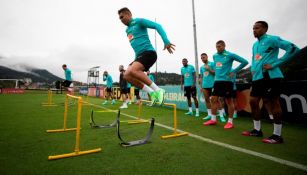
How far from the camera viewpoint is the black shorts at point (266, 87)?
3498 mm

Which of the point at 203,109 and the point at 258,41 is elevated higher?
the point at 258,41

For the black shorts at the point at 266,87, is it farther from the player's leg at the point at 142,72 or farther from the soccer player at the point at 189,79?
the soccer player at the point at 189,79

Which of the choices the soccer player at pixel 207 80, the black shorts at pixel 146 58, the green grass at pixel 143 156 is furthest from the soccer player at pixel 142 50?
the soccer player at pixel 207 80

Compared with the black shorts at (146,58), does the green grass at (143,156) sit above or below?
below

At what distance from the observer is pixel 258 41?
3.94 m

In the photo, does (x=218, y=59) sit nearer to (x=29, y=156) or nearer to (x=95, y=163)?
(x=95, y=163)

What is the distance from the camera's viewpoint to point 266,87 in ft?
11.9

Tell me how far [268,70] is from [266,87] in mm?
340

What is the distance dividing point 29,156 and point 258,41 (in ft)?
15.5

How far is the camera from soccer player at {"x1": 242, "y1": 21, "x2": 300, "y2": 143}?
344 centimetres

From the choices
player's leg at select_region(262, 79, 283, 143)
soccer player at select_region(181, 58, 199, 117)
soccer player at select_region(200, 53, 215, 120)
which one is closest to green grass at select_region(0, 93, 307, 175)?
player's leg at select_region(262, 79, 283, 143)

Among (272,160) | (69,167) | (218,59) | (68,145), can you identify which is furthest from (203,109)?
(69,167)

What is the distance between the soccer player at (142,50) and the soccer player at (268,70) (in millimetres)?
2053

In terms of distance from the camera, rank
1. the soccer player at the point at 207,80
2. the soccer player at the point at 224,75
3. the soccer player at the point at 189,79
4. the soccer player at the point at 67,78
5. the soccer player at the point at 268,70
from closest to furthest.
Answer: the soccer player at the point at 268,70
the soccer player at the point at 224,75
the soccer player at the point at 207,80
the soccer player at the point at 189,79
the soccer player at the point at 67,78
